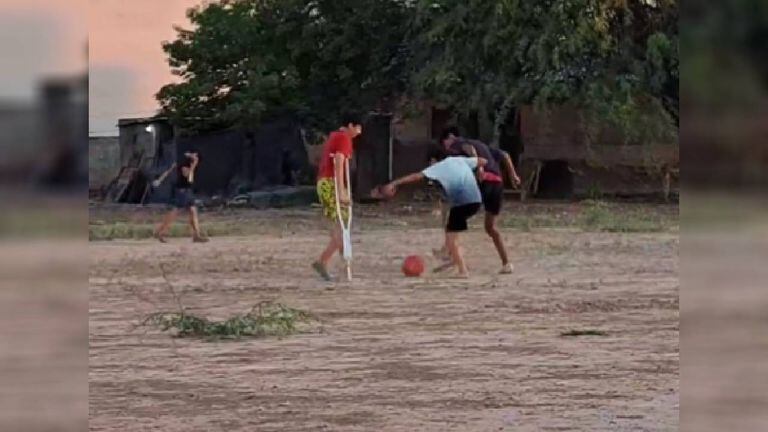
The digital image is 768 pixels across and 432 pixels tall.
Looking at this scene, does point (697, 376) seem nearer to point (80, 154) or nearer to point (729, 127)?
point (729, 127)

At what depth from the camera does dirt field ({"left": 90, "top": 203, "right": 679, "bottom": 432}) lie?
4.31m

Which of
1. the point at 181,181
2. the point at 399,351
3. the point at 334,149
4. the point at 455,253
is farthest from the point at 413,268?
the point at 181,181

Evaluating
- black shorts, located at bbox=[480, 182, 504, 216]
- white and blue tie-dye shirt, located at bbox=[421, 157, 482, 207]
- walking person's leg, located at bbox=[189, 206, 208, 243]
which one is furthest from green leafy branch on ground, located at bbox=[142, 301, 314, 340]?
walking person's leg, located at bbox=[189, 206, 208, 243]

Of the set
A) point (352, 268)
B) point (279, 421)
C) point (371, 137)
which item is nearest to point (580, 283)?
point (352, 268)

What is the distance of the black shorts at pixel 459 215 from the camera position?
8809 mm

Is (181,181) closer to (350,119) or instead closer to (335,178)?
(350,119)

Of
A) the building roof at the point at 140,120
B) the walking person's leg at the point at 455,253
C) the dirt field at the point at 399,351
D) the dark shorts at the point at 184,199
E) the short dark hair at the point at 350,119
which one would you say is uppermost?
the short dark hair at the point at 350,119

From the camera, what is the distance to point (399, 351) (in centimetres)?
584

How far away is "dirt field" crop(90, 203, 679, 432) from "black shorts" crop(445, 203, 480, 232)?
0.43 metres

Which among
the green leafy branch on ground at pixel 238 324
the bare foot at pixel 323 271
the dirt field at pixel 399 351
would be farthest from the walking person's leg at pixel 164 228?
the green leafy branch on ground at pixel 238 324

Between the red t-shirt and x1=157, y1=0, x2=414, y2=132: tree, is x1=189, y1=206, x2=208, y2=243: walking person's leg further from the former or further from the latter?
the red t-shirt

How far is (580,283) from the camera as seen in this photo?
8781 millimetres

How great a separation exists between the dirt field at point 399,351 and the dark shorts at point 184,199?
2.17 m

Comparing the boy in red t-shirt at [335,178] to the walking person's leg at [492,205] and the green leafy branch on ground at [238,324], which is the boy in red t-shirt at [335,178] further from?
the green leafy branch on ground at [238,324]
